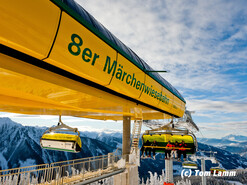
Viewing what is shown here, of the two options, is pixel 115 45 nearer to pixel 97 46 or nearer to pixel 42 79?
pixel 97 46

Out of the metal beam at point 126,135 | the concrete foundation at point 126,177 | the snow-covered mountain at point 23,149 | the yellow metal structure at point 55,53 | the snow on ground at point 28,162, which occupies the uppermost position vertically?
the yellow metal structure at point 55,53

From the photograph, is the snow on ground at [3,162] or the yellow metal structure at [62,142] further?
the snow on ground at [3,162]

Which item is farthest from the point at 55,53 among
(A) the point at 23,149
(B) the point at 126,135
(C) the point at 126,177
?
(A) the point at 23,149

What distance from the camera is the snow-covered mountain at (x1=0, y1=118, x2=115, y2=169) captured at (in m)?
92.9

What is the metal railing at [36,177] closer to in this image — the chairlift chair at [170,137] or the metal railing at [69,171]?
the metal railing at [69,171]

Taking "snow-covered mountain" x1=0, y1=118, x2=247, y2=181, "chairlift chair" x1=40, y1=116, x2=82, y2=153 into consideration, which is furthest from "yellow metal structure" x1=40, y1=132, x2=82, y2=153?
"snow-covered mountain" x1=0, y1=118, x2=247, y2=181

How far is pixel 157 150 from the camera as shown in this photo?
5121mm

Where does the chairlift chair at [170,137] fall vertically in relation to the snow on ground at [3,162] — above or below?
above

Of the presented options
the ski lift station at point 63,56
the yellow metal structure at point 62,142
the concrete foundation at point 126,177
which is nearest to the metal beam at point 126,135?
the concrete foundation at point 126,177

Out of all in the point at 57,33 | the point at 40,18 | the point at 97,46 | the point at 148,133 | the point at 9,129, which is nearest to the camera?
Answer: the point at 40,18

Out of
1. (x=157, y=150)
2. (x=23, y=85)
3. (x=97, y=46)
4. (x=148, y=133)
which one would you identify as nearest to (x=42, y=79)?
(x=23, y=85)

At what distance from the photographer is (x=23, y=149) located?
101812 mm

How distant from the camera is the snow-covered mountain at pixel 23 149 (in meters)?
92.9

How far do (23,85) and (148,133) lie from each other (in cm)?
372
